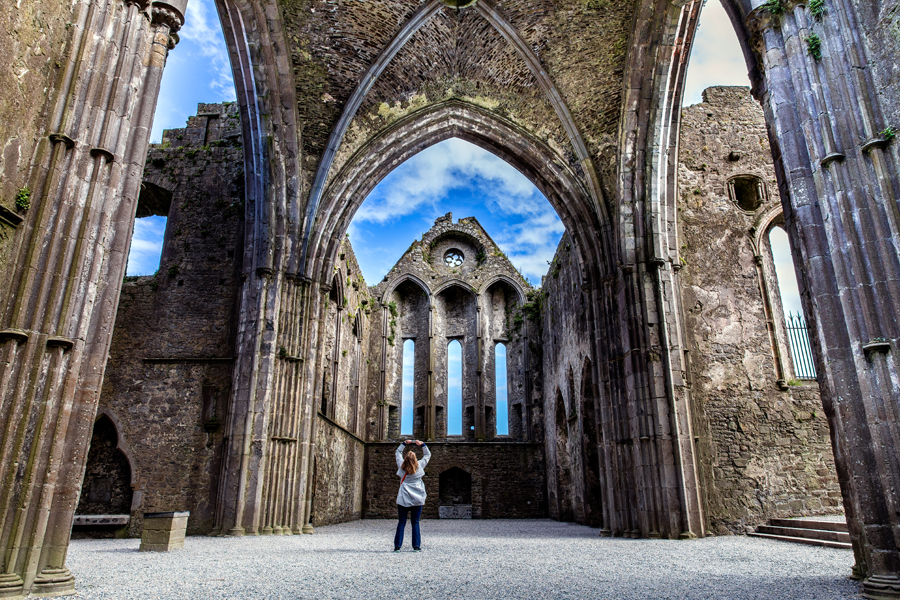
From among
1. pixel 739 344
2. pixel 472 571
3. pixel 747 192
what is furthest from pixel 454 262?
pixel 472 571

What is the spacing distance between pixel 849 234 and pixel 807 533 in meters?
5.34

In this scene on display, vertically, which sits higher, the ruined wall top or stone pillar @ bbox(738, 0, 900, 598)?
the ruined wall top

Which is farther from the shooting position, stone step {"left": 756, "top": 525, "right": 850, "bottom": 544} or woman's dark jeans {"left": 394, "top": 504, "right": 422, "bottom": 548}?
stone step {"left": 756, "top": 525, "right": 850, "bottom": 544}

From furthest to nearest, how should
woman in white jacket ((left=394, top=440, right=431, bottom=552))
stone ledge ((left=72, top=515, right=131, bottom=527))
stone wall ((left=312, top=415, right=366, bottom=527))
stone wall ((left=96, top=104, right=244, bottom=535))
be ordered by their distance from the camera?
stone wall ((left=312, top=415, right=366, bottom=527))
stone wall ((left=96, top=104, right=244, bottom=535))
stone ledge ((left=72, top=515, right=131, bottom=527))
woman in white jacket ((left=394, top=440, right=431, bottom=552))

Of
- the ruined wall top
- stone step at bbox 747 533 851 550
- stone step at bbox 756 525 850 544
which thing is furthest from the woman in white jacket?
the ruined wall top

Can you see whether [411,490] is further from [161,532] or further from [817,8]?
[817,8]

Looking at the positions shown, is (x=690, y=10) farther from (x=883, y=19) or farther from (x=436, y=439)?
(x=436, y=439)

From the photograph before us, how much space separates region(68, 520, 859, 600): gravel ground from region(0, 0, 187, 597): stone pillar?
56 centimetres

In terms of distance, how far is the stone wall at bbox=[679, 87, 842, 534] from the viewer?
8.85m

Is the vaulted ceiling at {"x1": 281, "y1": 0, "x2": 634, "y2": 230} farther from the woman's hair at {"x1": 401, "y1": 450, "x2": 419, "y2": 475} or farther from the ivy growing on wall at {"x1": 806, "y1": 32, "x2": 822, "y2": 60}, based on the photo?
the woman's hair at {"x1": 401, "y1": 450, "x2": 419, "y2": 475}

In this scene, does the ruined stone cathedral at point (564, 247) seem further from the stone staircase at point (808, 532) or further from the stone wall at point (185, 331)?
the stone staircase at point (808, 532)

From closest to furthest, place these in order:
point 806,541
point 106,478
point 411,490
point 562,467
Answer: point 411,490 → point 806,541 → point 106,478 → point 562,467

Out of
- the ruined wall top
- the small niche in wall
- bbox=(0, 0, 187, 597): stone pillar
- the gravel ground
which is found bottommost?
the gravel ground

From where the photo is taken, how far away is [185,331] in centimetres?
1052
